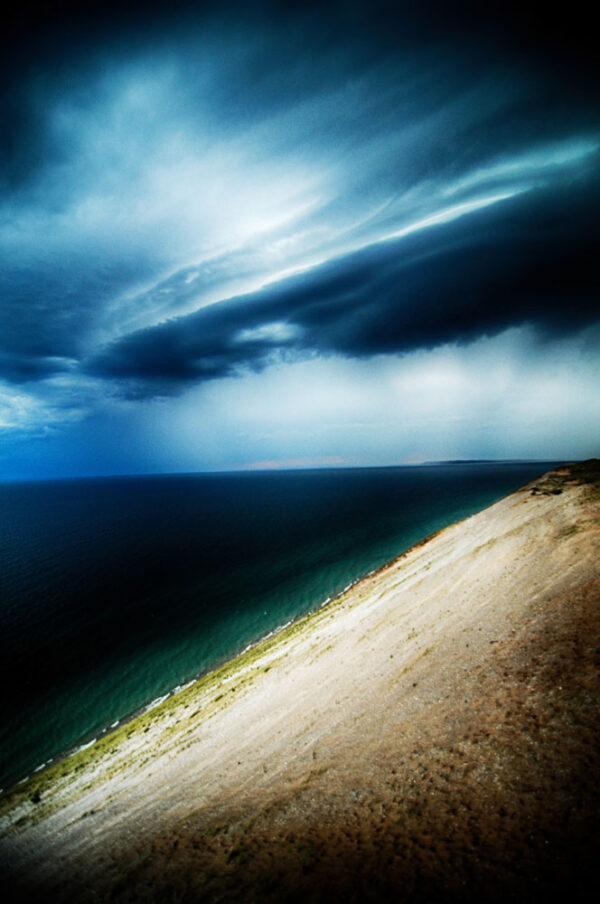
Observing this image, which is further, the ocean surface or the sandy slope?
the ocean surface

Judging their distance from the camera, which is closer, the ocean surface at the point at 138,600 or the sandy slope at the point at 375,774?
the sandy slope at the point at 375,774

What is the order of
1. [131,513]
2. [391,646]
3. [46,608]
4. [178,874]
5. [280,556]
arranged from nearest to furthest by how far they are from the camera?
[178,874], [391,646], [46,608], [280,556], [131,513]

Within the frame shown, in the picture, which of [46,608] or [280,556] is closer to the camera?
[46,608]

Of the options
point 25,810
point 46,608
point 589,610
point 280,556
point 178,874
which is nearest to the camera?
point 178,874

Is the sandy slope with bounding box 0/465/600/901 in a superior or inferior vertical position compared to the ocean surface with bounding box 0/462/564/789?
superior

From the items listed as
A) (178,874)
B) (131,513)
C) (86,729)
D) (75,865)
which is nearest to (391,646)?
(178,874)

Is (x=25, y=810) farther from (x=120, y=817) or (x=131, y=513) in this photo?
(x=131, y=513)
